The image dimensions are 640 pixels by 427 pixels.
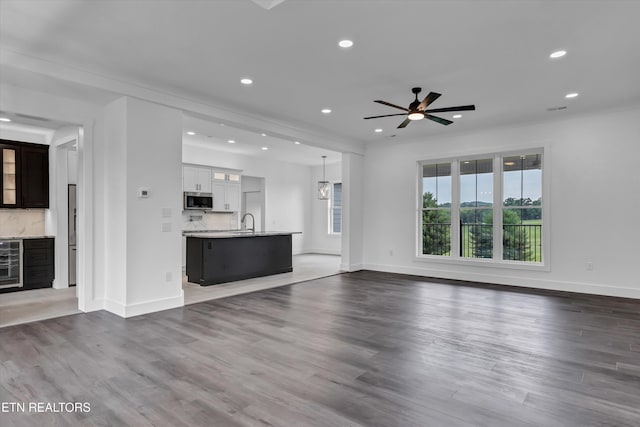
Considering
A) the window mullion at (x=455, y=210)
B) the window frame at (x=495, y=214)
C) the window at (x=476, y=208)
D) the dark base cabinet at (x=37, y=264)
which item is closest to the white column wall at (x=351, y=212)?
the window frame at (x=495, y=214)

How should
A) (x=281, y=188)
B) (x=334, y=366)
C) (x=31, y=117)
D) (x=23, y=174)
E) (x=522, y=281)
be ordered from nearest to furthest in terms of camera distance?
1. (x=334, y=366)
2. (x=31, y=117)
3. (x=23, y=174)
4. (x=522, y=281)
5. (x=281, y=188)

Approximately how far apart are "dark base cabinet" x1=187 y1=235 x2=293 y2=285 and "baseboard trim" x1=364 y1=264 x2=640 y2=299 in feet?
7.28

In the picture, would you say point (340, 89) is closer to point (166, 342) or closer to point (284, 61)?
point (284, 61)

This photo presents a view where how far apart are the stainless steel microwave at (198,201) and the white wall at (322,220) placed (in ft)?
13.6

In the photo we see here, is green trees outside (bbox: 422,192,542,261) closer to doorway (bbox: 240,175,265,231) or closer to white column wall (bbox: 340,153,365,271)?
white column wall (bbox: 340,153,365,271)

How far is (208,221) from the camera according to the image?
8.95m

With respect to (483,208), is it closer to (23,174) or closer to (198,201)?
(198,201)

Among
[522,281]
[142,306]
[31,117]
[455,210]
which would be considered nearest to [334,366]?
[142,306]

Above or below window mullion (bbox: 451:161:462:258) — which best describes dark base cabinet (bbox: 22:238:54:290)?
below

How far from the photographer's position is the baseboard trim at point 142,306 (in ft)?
14.0

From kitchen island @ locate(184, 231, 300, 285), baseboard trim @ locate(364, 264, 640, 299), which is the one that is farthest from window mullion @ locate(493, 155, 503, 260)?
kitchen island @ locate(184, 231, 300, 285)

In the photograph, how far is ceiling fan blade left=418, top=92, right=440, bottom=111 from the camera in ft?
13.2

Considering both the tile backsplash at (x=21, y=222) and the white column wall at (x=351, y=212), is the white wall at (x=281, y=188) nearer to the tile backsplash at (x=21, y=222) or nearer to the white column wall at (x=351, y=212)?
the white column wall at (x=351, y=212)

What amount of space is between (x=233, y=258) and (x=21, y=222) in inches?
139
